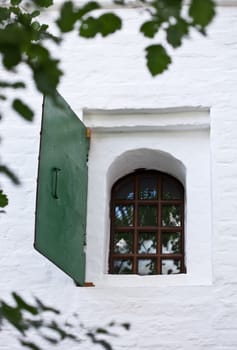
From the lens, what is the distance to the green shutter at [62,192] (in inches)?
195

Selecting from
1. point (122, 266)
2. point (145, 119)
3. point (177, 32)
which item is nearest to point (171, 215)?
point (122, 266)

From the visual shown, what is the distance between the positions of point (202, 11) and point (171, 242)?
359 centimetres

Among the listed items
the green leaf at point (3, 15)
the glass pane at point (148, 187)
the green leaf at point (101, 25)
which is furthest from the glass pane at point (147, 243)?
the green leaf at point (101, 25)

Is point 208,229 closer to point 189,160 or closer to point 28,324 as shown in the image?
point 189,160

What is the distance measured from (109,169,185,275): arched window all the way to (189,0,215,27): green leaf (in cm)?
350

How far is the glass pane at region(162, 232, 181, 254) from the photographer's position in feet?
19.1

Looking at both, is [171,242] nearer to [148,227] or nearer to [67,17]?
[148,227]

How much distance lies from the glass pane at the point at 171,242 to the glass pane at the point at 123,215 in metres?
0.20

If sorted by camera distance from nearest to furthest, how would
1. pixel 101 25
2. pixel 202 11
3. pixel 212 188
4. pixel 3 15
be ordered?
pixel 202 11 → pixel 101 25 → pixel 3 15 → pixel 212 188

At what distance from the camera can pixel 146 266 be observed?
578cm

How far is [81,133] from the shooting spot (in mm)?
5695

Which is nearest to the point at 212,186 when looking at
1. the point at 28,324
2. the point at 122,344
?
the point at 122,344

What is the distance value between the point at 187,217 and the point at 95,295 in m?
0.68

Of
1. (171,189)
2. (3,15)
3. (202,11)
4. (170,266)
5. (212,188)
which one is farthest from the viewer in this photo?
(171,189)
